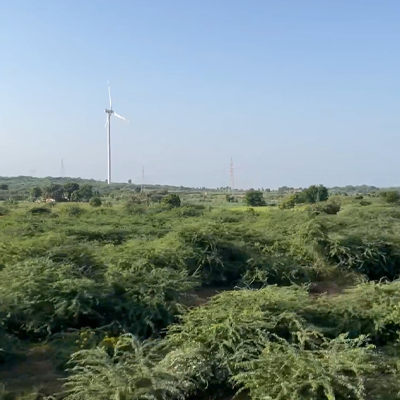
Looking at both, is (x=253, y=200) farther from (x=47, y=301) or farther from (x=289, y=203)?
(x=47, y=301)

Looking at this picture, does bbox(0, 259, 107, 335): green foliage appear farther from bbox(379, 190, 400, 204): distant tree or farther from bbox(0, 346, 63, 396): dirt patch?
bbox(379, 190, 400, 204): distant tree

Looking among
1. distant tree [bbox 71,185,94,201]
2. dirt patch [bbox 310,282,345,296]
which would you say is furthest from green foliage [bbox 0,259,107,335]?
distant tree [bbox 71,185,94,201]

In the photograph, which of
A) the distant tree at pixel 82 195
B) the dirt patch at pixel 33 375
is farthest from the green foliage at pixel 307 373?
the distant tree at pixel 82 195

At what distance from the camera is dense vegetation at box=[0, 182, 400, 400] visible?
5762 mm

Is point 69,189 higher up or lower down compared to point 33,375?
higher up

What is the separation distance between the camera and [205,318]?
294 inches

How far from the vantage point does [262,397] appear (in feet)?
17.7

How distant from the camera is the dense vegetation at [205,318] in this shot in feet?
18.9

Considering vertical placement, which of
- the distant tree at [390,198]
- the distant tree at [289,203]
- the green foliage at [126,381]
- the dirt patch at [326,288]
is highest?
the distant tree at [390,198]

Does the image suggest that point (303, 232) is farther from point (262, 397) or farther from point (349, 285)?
point (262, 397)

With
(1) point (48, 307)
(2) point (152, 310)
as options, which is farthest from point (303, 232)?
(1) point (48, 307)

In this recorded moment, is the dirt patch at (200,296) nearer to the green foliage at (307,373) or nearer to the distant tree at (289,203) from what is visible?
the green foliage at (307,373)

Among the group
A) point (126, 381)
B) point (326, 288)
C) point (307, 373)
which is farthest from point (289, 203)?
point (126, 381)

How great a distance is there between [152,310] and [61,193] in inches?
2070
